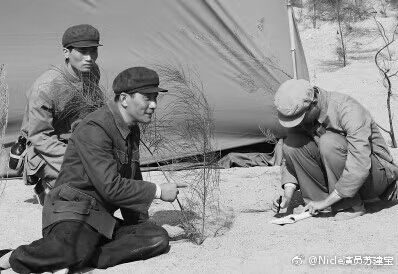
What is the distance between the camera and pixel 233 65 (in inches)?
210

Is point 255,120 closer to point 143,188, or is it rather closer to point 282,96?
point 282,96

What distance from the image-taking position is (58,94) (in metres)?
4.02

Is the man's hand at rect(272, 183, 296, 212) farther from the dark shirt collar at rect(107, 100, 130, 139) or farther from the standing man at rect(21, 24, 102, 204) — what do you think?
the standing man at rect(21, 24, 102, 204)

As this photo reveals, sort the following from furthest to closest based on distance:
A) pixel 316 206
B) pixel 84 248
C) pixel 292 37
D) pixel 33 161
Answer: pixel 292 37, pixel 33 161, pixel 316 206, pixel 84 248

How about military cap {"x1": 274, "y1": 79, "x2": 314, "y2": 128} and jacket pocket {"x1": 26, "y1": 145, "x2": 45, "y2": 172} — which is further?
jacket pocket {"x1": 26, "y1": 145, "x2": 45, "y2": 172}

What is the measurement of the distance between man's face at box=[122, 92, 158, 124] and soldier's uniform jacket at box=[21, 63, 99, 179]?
86 cm

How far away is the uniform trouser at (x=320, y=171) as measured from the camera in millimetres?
3578

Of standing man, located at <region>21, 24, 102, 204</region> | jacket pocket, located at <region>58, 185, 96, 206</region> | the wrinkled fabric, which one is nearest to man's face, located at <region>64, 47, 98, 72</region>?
standing man, located at <region>21, 24, 102, 204</region>

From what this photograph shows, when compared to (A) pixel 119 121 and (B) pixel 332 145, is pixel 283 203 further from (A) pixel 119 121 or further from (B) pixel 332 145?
(A) pixel 119 121

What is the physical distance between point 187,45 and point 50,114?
1494 millimetres

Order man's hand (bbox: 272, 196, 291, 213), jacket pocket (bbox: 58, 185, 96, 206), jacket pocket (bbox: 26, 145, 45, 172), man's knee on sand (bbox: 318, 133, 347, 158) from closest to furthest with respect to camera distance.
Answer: jacket pocket (bbox: 58, 185, 96, 206)
man's knee on sand (bbox: 318, 133, 347, 158)
man's hand (bbox: 272, 196, 291, 213)
jacket pocket (bbox: 26, 145, 45, 172)

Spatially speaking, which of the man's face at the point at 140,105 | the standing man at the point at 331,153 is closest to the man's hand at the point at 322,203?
the standing man at the point at 331,153

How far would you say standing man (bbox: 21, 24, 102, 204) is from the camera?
397 centimetres

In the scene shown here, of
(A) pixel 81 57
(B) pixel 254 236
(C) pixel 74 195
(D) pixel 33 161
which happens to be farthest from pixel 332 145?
(D) pixel 33 161
